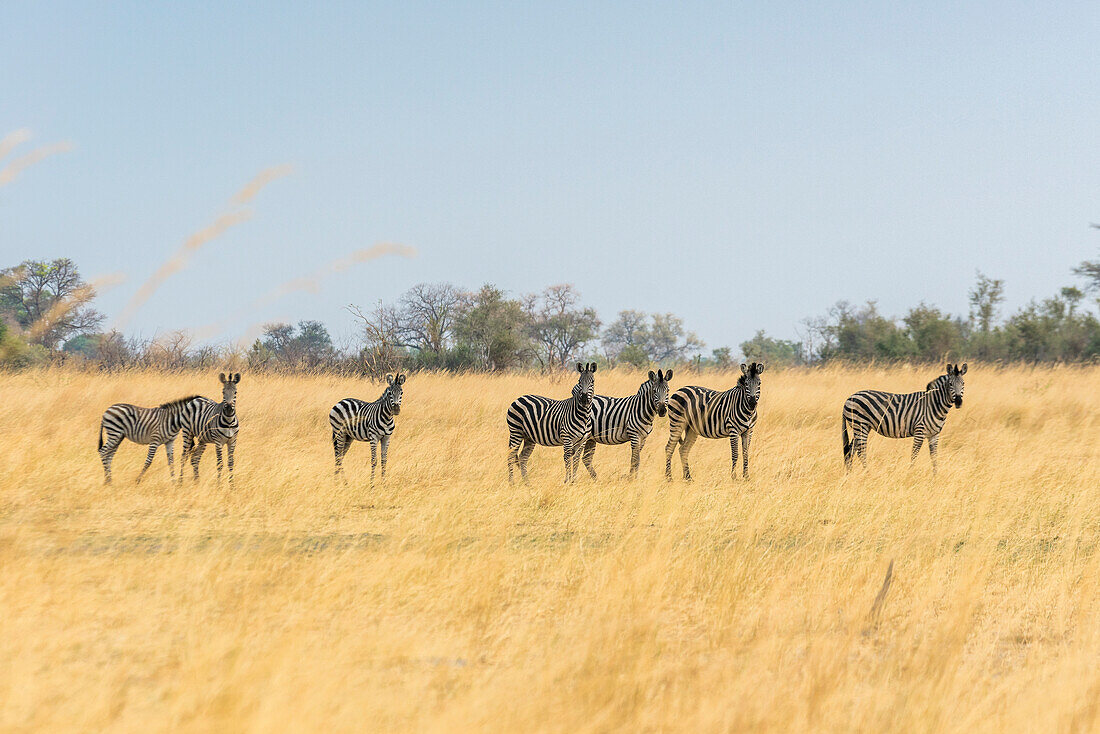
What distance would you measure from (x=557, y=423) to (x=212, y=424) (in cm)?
365

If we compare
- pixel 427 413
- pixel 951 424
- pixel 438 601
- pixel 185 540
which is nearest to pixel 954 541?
pixel 438 601

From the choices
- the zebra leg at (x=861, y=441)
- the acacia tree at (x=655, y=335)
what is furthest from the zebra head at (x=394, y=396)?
the acacia tree at (x=655, y=335)

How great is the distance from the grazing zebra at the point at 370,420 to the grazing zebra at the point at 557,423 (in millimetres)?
1404

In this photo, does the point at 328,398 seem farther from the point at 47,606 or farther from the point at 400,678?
the point at 400,678

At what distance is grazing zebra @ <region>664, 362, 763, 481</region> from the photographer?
920 cm

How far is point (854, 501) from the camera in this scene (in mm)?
7195

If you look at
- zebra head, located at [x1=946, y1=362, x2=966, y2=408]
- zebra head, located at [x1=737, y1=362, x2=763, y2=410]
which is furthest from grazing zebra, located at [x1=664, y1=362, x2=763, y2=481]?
zebra head, located at [x1=946, y1=362, x2=966, y2=408]

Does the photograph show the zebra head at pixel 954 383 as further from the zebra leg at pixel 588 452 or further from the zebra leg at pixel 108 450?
the zebra leg at pixel 108 450

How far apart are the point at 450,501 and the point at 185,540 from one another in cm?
219

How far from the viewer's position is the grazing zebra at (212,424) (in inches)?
328

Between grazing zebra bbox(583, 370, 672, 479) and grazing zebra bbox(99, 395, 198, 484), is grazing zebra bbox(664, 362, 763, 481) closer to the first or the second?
grazing zebra bbox(583, 370, 672, 479)

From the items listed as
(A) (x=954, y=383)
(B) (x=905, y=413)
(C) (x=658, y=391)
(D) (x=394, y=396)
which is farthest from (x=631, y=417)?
(A) (x=954, y=383)

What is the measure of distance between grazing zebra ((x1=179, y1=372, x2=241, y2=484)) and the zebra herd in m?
0.01

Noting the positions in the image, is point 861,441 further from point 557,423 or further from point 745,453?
point 557,423
